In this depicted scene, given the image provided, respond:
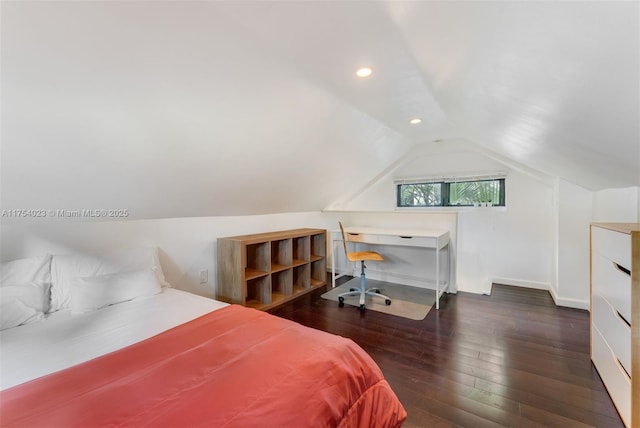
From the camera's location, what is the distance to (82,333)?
1495 mm

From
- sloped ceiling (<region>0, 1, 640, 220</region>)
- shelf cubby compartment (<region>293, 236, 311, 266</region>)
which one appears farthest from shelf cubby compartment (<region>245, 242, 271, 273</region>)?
sloped ceiling (<region>0, 1, 640, 220</region>)

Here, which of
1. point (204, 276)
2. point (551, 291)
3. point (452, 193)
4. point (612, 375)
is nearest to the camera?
point (612, 375)

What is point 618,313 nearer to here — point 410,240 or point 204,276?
point 410,240

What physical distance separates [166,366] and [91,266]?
1319 millimetres

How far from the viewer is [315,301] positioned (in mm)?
3328

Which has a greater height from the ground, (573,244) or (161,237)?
(161,237)

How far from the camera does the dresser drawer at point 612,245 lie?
141 centimetres

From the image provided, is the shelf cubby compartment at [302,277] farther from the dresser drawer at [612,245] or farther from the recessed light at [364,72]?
the dresser drawer at [612,245]

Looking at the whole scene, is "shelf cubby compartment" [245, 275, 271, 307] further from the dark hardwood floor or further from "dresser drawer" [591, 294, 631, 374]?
"dresser drawer" [591, 294, 631, 374]

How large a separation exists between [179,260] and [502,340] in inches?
121

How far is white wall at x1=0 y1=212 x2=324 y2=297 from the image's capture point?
177 cm

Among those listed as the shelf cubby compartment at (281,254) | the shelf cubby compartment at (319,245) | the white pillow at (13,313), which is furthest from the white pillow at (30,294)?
the shelf cubby compartment at (319,245)

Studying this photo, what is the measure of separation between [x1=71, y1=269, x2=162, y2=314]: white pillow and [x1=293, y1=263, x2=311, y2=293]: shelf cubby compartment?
1.88 m

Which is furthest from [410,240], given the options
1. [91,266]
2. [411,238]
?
[91,266]
